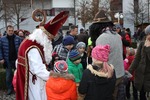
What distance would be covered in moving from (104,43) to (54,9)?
1962 inches

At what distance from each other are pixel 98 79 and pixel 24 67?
1.25 metres

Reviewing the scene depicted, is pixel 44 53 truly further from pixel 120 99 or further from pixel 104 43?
pixel 120 99

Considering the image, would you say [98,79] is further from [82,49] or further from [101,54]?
[82,49]

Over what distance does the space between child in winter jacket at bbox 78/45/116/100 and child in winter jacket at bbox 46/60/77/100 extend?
46 cm

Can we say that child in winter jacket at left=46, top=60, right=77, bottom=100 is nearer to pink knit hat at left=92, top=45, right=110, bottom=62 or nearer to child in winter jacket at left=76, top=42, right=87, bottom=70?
pink knit hat at left=92, top=45, right=110, bottom=62

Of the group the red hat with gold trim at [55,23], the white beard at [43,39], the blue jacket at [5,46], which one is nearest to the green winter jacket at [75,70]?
the white beard at [43,39]

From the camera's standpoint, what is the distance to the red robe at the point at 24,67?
15.5ft

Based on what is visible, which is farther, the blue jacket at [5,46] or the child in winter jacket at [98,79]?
the blue jacket at [5,46]

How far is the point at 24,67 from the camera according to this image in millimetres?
4770

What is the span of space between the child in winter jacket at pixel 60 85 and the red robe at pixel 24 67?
31cm

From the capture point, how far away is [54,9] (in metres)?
53.8

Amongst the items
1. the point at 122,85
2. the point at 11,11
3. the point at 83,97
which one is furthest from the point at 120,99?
the point at 11,11

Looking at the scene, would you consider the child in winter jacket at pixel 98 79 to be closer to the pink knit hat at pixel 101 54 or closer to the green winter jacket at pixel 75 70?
the pink knit hat at pixel 101 54

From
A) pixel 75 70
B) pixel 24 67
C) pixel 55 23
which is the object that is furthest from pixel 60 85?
pixel 75 70
